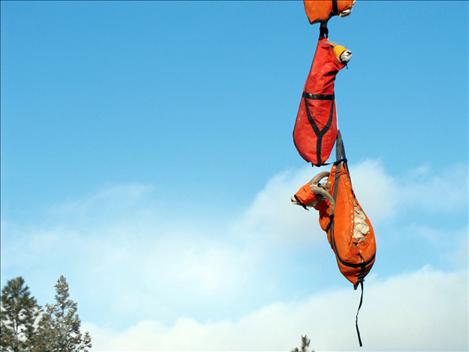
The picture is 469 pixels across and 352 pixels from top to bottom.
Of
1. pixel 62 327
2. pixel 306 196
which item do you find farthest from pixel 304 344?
pixel 306 196

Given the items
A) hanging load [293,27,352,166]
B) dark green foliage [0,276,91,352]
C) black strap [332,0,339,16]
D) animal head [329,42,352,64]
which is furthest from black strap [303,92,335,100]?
dark green foliage [0,276,91,352]

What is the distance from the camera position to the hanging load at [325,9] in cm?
685

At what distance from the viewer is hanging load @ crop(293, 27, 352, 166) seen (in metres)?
6.96

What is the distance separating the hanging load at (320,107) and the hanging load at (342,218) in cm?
19

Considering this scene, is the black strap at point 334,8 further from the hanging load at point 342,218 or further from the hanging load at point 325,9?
the hanging load at point 342,218

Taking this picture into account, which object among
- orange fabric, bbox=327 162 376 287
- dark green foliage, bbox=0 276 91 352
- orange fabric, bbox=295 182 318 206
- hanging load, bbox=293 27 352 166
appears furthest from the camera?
dark green foliage, bbox=0 276 91 352

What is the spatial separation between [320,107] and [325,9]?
0.95 m

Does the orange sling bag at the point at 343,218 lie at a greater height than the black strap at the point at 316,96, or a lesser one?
lesser

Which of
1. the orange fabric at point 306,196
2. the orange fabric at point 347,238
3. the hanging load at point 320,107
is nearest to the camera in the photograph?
the orange fabric at point 347,238

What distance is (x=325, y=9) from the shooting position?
689 centimetres

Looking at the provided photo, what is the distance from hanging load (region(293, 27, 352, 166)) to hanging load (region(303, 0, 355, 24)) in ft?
0.84

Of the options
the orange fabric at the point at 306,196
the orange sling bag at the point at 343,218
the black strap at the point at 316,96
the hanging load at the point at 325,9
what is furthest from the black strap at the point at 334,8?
the orange fabric at the point at 306,196

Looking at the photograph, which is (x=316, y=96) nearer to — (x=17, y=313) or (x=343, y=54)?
(x=343, y=54)

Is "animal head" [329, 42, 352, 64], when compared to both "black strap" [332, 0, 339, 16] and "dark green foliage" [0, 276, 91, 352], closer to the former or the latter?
"black strap" [332, 0, 339, 16]
